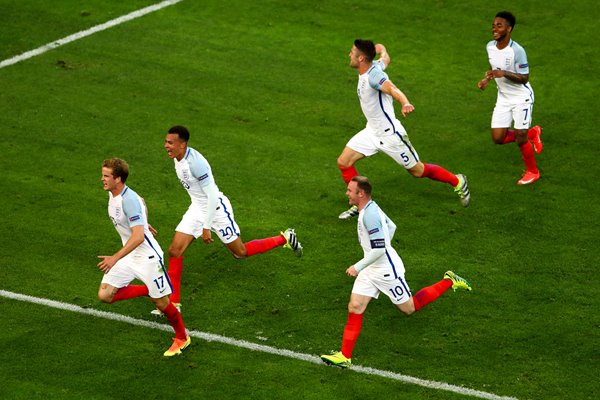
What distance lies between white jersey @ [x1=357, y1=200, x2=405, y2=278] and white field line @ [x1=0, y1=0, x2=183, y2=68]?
10.8 metres

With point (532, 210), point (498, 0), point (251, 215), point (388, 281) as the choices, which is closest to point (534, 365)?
point (388, 281)

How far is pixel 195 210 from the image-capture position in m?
14.2

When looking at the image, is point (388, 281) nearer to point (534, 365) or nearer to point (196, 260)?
point (534, 365)

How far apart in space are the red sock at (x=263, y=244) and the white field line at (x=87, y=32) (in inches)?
337

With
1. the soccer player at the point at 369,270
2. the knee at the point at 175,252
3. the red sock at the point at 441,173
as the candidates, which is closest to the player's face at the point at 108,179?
the knee at the point at 175,252

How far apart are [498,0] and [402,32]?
257 cm

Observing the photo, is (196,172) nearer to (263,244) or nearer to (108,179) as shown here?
(108,179)

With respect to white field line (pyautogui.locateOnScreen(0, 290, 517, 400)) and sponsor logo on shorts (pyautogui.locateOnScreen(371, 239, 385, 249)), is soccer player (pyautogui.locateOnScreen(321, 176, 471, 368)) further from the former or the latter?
white field line (pyautogui.locateOnScreen(0, 290, 517, 400))

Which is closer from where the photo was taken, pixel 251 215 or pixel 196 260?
pixel 196 260

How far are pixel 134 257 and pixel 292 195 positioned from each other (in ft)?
14.3

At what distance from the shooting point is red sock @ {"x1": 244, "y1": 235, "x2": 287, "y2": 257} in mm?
14781

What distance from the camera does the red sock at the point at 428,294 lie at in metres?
13.4

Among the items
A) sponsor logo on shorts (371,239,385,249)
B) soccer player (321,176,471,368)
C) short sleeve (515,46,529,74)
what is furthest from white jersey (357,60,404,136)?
sponsor logo on shorts (371,239,385,249)

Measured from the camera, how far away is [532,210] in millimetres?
16312
